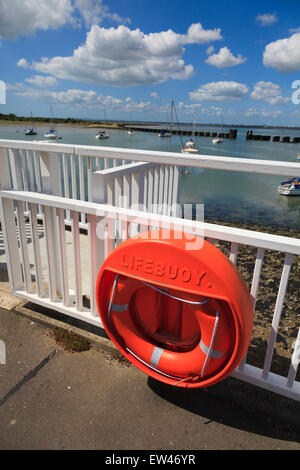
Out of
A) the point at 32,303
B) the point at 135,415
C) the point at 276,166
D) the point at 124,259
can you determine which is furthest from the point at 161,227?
the point at 32,303

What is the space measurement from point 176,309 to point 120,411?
2.12 ft

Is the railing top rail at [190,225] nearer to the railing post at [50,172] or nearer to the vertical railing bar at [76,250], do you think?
the vertical railing bar at [76,250]

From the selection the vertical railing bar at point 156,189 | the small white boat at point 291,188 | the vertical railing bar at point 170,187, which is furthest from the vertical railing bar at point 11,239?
the small white boat at point 291,188

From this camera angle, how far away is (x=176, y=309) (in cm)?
152

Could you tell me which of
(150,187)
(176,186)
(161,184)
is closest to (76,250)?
(150,187)

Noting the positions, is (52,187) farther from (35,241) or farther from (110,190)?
(110,190)

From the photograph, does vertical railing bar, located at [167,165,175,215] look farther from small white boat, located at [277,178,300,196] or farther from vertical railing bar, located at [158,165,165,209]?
small white boat, located at [277,178,300,196]

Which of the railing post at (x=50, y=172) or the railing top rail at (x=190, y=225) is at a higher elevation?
the railing post at (x=50, y=172)

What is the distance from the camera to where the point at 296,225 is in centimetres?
1246

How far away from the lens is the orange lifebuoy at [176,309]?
3.93 feet

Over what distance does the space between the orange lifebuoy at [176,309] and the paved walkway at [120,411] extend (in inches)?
11.0

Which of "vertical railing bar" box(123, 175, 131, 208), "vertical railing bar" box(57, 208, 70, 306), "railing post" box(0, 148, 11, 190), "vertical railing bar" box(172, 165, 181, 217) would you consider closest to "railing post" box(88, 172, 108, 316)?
"vertical railing bar" box(57, 208, 70, 306)
